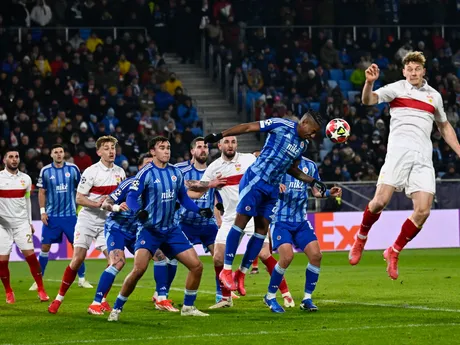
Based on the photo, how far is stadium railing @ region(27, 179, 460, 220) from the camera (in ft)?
83.8

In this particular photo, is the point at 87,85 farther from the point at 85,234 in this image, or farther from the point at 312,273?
the point at 312,273

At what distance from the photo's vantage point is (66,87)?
2755 centimetres

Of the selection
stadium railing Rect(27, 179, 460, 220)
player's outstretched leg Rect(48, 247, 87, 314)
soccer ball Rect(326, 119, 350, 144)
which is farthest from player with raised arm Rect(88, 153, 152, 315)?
stadium railing Rect(27, 179, 460, 220)

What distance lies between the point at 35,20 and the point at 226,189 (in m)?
16.9

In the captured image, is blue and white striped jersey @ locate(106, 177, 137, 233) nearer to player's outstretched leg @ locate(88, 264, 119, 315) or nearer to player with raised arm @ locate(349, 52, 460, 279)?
player's outstretched leg @ locate(88, 264, 119, 315)

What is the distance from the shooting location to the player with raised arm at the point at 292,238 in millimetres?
12758

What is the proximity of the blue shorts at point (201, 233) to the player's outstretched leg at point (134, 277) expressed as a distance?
2.48 metres

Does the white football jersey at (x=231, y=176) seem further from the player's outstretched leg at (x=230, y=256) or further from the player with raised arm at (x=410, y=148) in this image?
the player with raised arm at (x=410, y=148)

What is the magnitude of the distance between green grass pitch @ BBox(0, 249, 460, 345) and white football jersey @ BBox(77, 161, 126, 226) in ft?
4.12

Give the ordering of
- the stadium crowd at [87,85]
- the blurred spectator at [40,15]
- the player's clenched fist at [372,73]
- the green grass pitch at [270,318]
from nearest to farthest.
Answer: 1. the green grass pitch at [270,318]
2. the player's clenched fist at [372,73]
3. the stadium crowd at [87,85]
4. the blurred spectator at [40,15]

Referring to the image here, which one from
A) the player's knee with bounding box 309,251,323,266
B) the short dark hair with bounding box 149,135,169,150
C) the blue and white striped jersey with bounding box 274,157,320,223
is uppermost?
the short dark hair with bounding box 149,135,169,150

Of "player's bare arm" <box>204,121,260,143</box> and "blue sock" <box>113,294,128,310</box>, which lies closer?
"player's bare arm" <box>204,121,260,143</box>

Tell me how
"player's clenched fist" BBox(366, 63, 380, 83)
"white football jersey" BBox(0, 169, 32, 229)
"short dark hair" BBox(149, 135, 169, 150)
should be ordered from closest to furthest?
"player's clenched fist" BBox(366, 63, 380, 83)
"short dark hair" BBox(149, 135, 169, 150)
"white football jersey" BBox(0, 169, 32, 229)

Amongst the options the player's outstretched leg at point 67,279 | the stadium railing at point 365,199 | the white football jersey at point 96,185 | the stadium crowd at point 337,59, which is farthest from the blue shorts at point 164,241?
the stadium crowd at point 337,59
